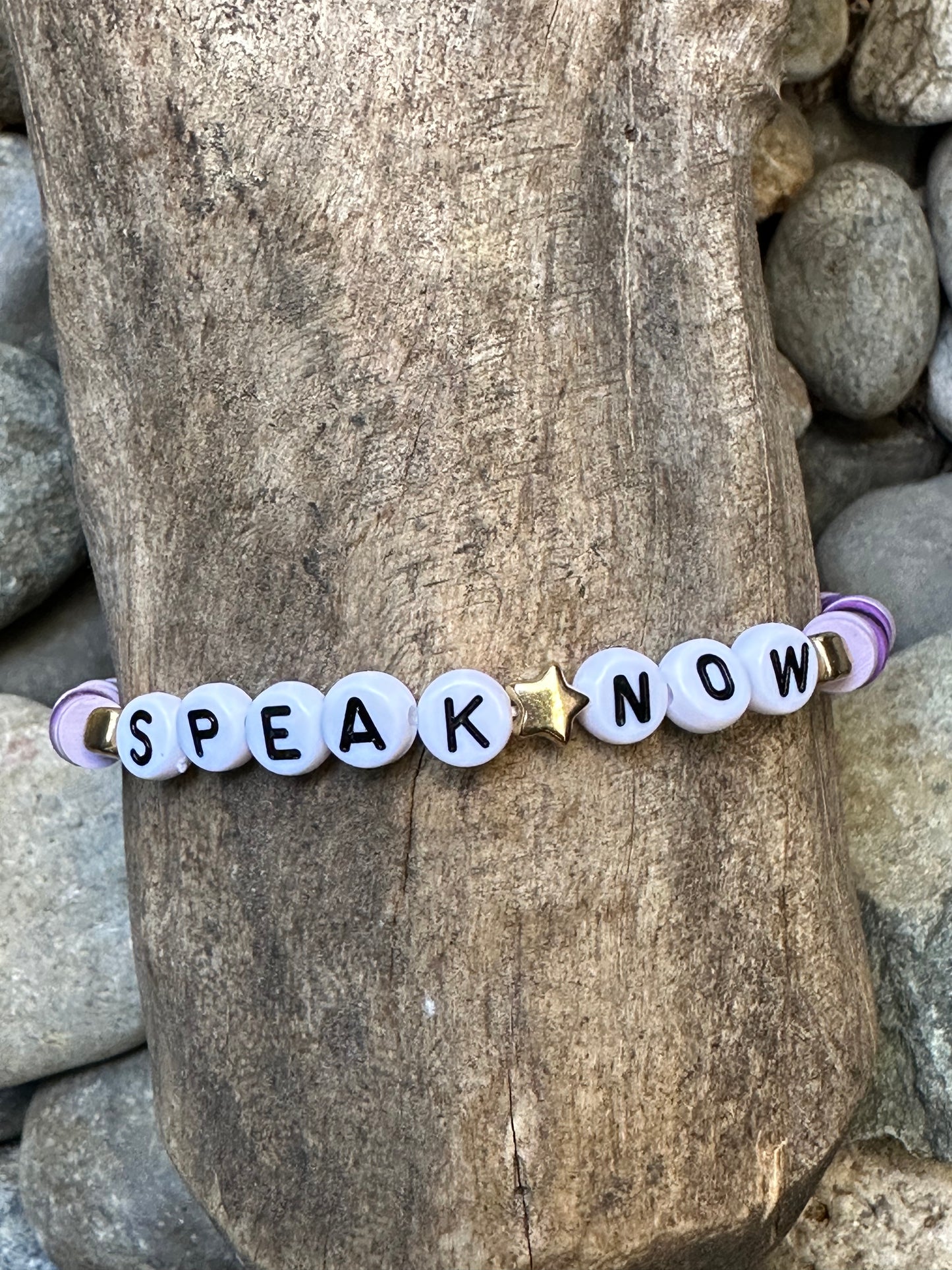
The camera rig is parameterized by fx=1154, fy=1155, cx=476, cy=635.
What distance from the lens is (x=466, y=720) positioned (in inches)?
42.0

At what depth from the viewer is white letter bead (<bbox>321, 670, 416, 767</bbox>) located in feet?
3.55

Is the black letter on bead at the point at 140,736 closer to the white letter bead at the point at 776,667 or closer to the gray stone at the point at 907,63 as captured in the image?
the white letter bead at the point at 776,667

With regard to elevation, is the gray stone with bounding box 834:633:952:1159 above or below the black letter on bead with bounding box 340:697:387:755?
below

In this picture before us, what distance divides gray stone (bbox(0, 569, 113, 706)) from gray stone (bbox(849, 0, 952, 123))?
138 cm

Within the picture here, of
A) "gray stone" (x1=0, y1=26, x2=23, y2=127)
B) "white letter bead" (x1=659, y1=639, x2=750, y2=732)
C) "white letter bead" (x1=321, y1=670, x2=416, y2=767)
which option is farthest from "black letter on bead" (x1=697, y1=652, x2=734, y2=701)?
"gray stone" (x1=0, y1=26, x2=23, y2=127)

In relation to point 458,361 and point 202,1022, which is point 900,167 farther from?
point 202,1022

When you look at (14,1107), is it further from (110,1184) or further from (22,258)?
(22,258)

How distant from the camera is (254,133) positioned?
3.63 ft

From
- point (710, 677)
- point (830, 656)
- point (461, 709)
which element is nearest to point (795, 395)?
point (830, 656)

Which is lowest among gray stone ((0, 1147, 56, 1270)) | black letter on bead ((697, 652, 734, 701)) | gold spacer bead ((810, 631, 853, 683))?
gray stone ((0, 1147, 56, 1270))

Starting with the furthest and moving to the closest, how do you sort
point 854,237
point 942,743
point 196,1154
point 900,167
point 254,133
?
point 900,167 → point 854,237 → point 942,743 → point 196,1154 → point 254,133

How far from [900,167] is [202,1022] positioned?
1618 mm

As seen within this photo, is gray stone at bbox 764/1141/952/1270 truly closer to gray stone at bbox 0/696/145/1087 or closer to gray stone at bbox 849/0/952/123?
gray stone at bbox 0/696/145/1087

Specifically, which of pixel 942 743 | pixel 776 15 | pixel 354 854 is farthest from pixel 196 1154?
pixel 776 15
